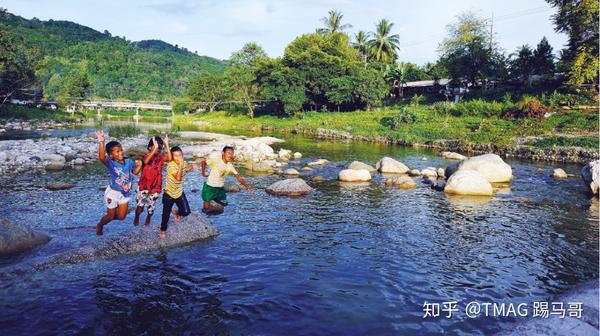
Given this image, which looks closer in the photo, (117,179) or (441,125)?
(117,179)

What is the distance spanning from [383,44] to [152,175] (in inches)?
3126

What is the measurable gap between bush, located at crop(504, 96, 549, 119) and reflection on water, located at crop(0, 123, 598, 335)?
1037 inches

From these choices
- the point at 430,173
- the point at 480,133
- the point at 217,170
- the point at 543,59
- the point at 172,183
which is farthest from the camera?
the point at 543,59

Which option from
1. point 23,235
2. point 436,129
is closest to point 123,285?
point 23,235

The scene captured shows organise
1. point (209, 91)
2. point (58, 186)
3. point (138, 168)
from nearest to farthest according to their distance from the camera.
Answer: point (138, 168), point (58, 186), point (209, 91)

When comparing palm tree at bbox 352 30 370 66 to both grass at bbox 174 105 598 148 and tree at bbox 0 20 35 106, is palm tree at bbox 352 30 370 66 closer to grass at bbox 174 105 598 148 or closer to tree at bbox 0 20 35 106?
grass at bbox 174 105 598 148

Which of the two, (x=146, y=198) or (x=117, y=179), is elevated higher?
(x=117, y=179)

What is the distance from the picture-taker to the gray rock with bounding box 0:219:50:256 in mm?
9195

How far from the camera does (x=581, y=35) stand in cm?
4041

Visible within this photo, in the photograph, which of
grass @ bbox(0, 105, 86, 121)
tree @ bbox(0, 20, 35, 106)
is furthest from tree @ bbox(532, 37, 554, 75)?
grass @ bbox(0, 105, 86, 121)

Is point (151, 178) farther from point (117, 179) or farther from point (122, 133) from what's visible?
point (122, 133)

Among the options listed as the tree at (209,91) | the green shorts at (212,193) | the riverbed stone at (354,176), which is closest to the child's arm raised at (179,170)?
the green shorts at (212,193)

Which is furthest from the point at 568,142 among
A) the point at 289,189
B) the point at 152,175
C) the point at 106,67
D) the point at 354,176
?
the point at 106,67

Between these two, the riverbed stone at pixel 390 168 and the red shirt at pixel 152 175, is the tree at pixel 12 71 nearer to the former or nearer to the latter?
the riverbed stone at pixel 390 168
